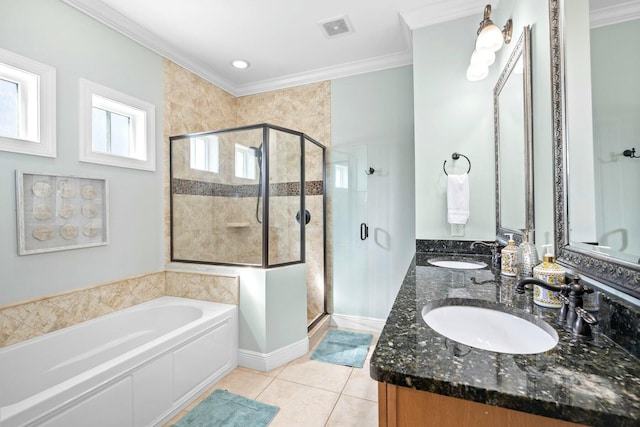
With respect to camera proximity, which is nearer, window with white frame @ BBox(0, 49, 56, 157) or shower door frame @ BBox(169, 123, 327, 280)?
window with white frame @ BBox(0, 49, 56, 157)

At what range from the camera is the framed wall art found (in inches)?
67.0

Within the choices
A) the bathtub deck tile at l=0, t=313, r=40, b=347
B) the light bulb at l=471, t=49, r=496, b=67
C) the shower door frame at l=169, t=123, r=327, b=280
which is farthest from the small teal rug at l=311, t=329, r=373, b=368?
the light bulb at l=471, t=49, r=496, b=67

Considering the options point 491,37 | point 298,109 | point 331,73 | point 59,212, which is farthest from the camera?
point 298,109

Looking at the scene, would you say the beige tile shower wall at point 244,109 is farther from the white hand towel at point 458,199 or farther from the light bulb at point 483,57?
the light bulb at point 483,57

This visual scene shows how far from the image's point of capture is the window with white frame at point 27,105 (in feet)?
5.43

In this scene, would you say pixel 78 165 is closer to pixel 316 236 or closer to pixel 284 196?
pixel 284 196

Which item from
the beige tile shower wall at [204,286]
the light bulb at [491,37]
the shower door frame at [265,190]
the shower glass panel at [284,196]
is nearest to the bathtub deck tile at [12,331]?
the beige tile shower wall at [204,286]

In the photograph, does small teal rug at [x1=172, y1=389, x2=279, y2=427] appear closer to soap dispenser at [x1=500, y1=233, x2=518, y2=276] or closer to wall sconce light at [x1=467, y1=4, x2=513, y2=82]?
soap dispenser at [x1=500, y1=233, x2=518, y2=276]

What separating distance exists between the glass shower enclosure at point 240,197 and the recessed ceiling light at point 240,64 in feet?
2.91

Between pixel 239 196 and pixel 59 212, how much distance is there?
1218mm

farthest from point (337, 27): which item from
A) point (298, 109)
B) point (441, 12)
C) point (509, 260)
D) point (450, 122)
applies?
point (509, 260)

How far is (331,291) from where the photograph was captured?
10.1ft

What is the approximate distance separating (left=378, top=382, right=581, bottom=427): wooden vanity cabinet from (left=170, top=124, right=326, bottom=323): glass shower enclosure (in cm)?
176

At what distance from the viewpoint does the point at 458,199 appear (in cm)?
207
